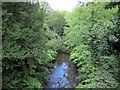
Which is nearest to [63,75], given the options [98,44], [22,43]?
[98,44]

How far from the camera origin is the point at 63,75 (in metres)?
16.8

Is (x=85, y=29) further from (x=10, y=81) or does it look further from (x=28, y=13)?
(x=10, y=81)

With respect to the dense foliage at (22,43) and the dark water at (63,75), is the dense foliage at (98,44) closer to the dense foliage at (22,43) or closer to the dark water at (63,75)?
the dark water at (63,75)

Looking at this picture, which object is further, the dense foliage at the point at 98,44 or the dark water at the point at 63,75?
the dark water at the point at 63,75

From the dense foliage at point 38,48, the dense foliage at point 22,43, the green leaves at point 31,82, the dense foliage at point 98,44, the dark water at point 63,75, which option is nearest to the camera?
the dense foliage at point 22,43

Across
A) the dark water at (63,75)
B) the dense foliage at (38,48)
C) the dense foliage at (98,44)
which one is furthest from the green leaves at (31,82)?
the dense foliage at (98,44)

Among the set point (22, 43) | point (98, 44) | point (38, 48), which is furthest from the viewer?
point (98, 44)

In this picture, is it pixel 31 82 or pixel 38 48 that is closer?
pixel 31 82

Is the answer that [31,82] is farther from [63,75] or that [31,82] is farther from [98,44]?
[98,44]

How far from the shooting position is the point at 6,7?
11328 millimetres

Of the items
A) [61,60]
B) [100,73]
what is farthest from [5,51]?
[61,60]

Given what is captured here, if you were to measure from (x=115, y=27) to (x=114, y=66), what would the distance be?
2180 millimetres

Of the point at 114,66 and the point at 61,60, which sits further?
the point at 61,60

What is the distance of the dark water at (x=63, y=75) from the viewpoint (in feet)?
46.9
